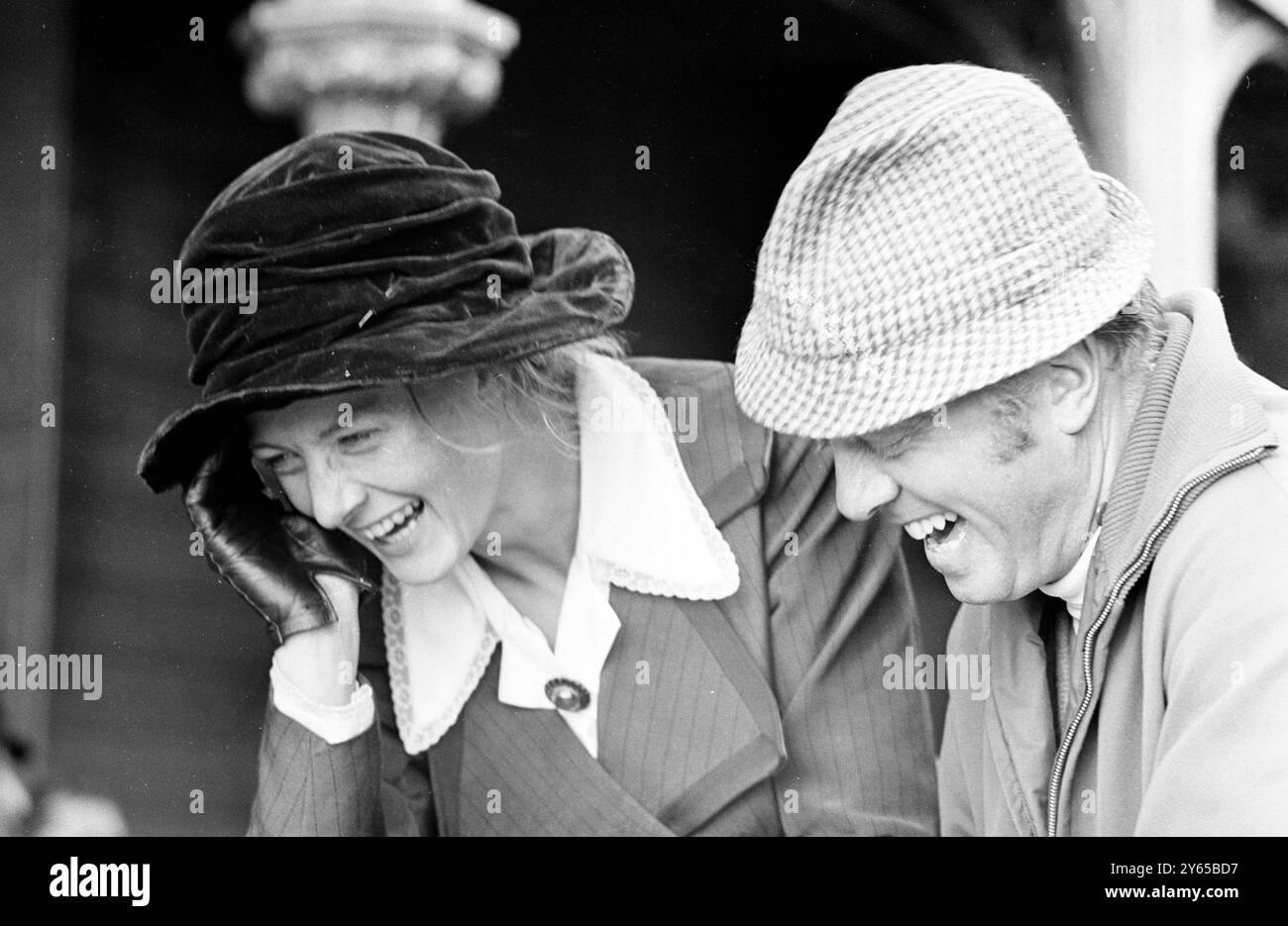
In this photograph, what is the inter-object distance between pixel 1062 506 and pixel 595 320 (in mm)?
991

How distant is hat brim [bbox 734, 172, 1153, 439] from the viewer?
2.70 metres

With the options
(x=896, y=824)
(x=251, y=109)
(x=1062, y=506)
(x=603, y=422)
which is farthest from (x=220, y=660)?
(x=1062, y=506)

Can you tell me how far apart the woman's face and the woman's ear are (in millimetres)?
1097

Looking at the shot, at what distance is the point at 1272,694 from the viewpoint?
2.48m

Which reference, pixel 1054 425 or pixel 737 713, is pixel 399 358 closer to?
pixel 737 713

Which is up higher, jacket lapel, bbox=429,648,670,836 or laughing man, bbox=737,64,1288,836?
laughing man, bbox=737,64,1288,836

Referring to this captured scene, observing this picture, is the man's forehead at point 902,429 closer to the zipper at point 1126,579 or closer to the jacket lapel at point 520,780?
the zipper at point 1126,579

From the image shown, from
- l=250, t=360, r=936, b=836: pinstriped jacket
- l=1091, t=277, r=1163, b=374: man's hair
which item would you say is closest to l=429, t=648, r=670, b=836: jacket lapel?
l=250, t=360, r=936, b=836: pinstriped jacket

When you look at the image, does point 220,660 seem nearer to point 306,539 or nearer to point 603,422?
point 306,539

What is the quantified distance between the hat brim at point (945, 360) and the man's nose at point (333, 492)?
0.84 meters

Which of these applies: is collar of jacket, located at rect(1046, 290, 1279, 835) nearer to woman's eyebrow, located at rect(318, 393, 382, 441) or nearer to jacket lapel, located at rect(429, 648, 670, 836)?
jacket lapel, located at rect(429, 648, 670, 836)

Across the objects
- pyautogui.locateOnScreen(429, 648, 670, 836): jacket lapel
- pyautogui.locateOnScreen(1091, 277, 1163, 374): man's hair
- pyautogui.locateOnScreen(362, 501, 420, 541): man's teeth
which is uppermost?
pyautogui.locateOnScreen(1091, 277, 1163, 374): man's hair

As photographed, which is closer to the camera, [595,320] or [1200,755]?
[1200,755]
